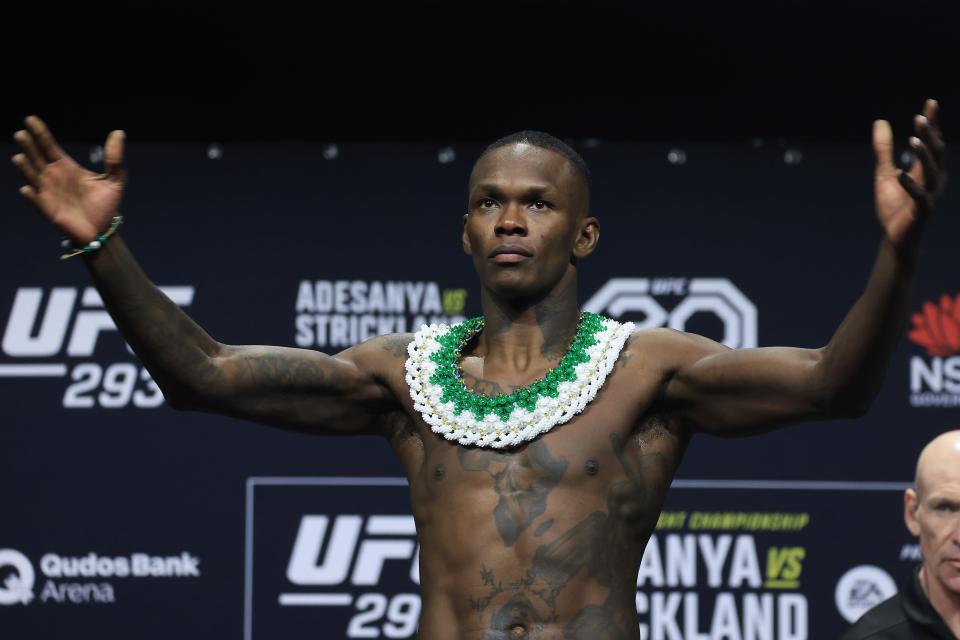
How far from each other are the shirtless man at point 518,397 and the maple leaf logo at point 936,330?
6.60 ft

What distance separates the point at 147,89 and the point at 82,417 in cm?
100


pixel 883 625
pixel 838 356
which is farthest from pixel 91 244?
pixel 883 625

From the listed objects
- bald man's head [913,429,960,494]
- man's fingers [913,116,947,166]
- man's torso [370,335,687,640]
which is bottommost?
man's torso [370,335,687,640]

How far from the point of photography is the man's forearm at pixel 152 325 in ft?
8.55

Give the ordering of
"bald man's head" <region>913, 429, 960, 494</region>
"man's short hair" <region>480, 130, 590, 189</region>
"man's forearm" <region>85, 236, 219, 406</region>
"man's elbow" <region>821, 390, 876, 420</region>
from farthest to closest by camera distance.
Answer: "bald man's head" <region>913, 429, 960, 494</region> < "man's short hair" <region>480, 130, 590, 189</region> < "man's forearm" <region>85, 236, 219, 406</region> < "man's elbow" <region>821, 390, 876, 420</region>

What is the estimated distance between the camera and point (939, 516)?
2.99 m

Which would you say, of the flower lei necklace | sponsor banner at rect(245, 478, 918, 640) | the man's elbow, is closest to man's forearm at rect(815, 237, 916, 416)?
the man's elbow

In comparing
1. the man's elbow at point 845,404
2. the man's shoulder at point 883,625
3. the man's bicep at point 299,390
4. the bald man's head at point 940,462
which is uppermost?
the man's bicep at point 299,390

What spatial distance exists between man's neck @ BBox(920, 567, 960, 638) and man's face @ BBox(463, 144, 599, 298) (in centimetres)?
92

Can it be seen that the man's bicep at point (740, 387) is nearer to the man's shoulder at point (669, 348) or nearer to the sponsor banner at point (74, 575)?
the man's shoulder at point (669, 348)

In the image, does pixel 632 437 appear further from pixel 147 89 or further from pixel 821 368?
pixel 147 89

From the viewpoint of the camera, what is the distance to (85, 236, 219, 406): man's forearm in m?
2.61

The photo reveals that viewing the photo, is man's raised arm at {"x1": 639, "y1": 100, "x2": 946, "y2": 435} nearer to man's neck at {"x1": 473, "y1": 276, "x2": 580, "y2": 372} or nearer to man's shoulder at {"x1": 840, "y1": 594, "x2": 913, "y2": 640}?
man's neck at {"x1": 473, "y1": 276, "x2": 580, "y2": 372}

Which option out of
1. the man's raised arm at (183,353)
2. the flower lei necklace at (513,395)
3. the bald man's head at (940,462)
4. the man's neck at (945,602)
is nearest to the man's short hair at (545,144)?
the flower lei necklace at (513,395)
